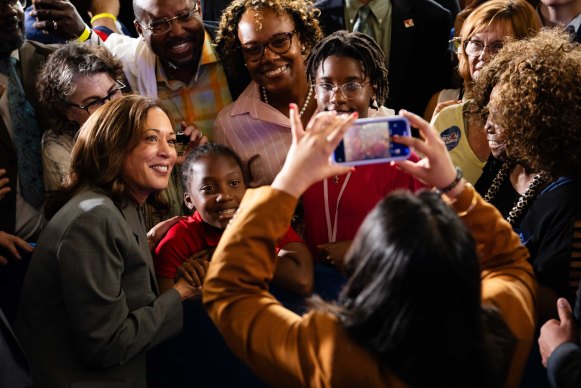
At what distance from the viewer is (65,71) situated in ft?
10.3

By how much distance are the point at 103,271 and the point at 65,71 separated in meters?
1.21

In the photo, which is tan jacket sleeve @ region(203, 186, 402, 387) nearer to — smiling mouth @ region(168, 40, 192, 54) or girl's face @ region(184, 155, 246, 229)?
girl's face @ region(184, 155, 246, 229)

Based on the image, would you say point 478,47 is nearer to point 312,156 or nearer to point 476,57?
point 476,57

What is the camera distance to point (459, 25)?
13.4 feet

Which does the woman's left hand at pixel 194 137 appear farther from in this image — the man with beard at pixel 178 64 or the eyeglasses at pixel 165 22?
the eyeglasses at pixel 165 22

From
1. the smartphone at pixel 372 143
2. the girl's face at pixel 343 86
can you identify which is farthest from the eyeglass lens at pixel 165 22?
the smartphone at pixel 372 143

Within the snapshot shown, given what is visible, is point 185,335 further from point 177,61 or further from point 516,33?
point 516,33

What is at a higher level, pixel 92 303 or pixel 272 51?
pixel 272 51

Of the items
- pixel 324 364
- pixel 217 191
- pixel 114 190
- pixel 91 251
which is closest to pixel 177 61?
pixel 217 191

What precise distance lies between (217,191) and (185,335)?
0.59 meters

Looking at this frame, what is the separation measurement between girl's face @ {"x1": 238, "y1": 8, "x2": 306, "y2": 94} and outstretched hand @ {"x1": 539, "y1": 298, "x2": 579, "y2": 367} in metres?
1.65

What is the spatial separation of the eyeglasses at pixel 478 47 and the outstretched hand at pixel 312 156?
1.94 metres

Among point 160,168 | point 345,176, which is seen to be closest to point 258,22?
point 345,176

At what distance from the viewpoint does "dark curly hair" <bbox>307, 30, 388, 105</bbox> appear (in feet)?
9.60
